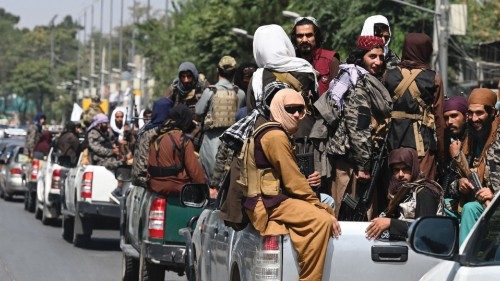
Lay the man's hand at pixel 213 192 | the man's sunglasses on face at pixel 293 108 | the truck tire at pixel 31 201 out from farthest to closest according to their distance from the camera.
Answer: the truck tire at pixel 31 201
the man's hand at pixel 213 192
the man's sunglasses on face at pixel 293 108

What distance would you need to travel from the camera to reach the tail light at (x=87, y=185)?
2131cm

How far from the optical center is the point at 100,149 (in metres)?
22.6

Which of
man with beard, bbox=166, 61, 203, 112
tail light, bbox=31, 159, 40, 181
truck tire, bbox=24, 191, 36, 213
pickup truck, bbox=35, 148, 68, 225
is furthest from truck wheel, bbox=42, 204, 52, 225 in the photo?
man with beard, bbox=166, 61, 203, 112

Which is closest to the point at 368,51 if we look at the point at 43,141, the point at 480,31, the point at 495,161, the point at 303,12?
the point at 495,161

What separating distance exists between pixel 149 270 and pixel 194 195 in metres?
3.07

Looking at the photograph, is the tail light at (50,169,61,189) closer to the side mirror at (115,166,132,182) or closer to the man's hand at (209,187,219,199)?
the side mirror at (115,166,132,182)

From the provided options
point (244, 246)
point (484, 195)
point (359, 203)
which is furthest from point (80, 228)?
point (244, 246)

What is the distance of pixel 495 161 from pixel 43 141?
26.8 meters

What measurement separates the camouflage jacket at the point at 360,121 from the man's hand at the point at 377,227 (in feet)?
6.34

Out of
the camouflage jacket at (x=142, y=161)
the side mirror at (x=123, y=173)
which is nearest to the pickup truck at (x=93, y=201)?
the side mirror at (x=123, y=173)

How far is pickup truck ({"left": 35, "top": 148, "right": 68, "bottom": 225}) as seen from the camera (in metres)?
26.8

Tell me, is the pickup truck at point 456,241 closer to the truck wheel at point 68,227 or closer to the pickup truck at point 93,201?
the pickup truck at point 93,201

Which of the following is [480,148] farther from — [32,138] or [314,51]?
[32,138]

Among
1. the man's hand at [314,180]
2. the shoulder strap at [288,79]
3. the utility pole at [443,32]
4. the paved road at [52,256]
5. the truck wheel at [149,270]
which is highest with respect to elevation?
the utility pole at [443,32]
